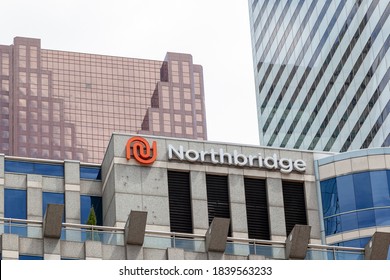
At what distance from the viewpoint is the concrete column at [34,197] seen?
3108 inches

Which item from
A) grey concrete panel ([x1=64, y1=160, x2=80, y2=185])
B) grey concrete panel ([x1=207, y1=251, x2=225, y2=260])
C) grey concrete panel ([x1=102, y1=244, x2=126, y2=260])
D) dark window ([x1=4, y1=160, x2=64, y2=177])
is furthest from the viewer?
grey concrete panel ([x1=64, y1=160, x2=80, y2=185])

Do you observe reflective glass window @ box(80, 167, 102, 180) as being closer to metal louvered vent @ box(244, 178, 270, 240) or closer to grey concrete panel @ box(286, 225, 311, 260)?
metal louvered vent @ box(244, 178, 270, 240)

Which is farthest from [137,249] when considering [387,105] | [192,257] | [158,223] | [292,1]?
[292,1]

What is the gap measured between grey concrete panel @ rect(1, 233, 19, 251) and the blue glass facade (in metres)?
25.2

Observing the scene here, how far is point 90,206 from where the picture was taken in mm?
80875

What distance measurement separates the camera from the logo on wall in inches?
3103

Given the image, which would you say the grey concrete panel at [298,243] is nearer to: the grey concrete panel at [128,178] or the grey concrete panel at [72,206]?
the grey concrete panel at [128,178]

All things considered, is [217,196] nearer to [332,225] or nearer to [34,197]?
[332,225]

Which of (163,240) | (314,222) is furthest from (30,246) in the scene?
(314,222)

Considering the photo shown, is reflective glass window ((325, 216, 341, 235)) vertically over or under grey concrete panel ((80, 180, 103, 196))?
under

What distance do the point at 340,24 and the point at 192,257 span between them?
75.7 meters

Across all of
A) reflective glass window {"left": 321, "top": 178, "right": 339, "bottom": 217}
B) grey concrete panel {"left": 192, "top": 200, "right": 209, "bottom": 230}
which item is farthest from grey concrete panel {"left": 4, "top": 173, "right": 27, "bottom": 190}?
reflective glass window {"left": 321, "top": 178, "right": 339, "bottom": 217}

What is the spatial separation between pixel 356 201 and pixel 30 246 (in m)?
26.4

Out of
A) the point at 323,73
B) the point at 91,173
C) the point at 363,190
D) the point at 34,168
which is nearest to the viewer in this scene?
the point at 363,190
